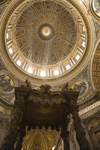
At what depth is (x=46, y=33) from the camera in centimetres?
2100

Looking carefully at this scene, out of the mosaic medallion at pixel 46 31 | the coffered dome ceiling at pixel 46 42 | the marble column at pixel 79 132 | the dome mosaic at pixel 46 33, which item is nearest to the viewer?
the marble column at pixel 79 132

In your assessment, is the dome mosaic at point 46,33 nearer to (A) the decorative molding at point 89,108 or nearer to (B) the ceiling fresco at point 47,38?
(B) the ceiling fresco at point 47,38

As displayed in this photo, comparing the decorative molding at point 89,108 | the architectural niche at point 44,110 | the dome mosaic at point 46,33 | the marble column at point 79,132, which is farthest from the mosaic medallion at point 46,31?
the marble column at point 79,132

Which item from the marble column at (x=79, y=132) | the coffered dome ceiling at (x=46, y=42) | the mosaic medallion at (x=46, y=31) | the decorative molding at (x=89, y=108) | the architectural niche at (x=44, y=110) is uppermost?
the mosaic medallion at (x=46, y=31)

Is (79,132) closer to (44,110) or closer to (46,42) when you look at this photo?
(44,110)

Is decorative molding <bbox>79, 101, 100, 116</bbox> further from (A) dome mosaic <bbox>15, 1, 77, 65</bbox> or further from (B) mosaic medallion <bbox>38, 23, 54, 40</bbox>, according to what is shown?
(B) mosaic medallion <bbox>38, 23, 54, 40</bbox>

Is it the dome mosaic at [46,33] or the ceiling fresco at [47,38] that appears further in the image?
the dome mosaic at [46,33]

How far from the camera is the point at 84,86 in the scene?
538 inches

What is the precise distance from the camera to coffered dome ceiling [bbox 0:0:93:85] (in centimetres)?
1538

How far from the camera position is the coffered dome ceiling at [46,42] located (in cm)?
Answer: 1538

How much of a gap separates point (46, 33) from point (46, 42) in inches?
61.5

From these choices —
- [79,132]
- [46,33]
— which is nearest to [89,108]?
[79,132]

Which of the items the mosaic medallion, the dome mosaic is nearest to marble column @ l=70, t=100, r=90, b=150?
the dome mosaic

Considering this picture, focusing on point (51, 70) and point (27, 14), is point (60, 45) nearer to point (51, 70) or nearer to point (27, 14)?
point (51, 70)
